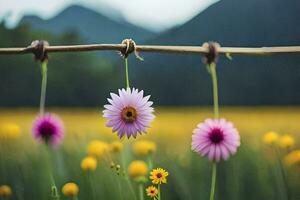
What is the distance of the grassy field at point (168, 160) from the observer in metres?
1.14

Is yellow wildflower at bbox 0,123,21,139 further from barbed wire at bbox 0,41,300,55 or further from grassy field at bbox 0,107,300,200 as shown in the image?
barbed wire at bbox 0,41,300,55

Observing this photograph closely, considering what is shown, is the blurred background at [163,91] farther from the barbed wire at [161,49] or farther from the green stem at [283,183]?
the barbed wire at [161,49]

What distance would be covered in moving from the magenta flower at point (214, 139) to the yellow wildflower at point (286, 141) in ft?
0.89

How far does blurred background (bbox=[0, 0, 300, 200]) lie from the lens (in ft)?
3.83

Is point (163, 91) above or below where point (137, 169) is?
above

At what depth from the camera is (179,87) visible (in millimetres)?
1303

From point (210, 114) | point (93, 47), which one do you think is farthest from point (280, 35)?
point (93, 47)

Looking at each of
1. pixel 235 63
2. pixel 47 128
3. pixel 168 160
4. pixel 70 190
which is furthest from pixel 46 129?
pixel 235 63

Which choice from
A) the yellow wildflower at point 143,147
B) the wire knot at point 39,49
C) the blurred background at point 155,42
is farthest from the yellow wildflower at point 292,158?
the wire knot at point 39,49

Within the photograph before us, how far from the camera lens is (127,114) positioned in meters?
0.96

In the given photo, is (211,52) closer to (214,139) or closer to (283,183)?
(214,139)

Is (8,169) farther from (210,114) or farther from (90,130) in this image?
(210,114)

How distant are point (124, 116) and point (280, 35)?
15.3 inches

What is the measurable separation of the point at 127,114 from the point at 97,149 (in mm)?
251
